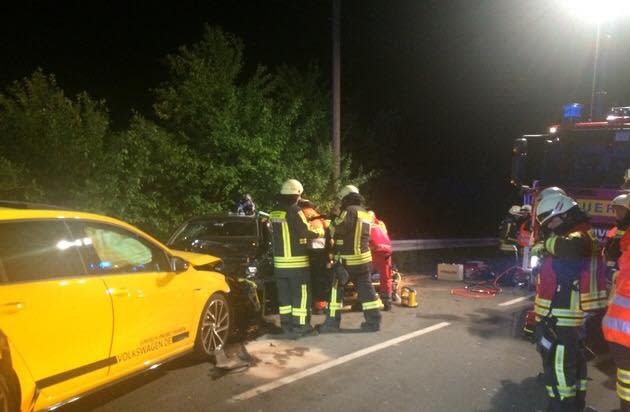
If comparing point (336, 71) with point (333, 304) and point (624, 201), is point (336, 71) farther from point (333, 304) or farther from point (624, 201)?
point (624, 201)

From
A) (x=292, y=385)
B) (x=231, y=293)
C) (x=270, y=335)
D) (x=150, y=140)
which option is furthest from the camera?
(x=150, y=140)

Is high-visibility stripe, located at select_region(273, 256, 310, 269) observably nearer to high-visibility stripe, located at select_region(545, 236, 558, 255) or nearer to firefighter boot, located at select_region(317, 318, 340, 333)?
firefighter boot, located at select_region(317, 318, 340, 333)

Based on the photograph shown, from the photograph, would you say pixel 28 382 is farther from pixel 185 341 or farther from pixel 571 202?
pixel 571 202

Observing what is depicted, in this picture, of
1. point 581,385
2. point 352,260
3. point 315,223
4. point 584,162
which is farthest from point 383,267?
point 581,385

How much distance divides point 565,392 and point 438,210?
21.9 meters

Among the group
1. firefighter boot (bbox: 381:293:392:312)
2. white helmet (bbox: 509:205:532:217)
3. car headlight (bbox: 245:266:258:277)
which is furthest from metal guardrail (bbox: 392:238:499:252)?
car headlight (bbox: 245:266:258:277)

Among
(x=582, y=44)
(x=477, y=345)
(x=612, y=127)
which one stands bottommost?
(x=477, y=345)

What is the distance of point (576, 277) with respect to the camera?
3650 millimetres

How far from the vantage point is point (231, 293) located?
19.5 ft

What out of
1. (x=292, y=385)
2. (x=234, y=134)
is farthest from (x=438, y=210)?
(x=292, y=385)

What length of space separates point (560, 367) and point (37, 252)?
395 centimetres

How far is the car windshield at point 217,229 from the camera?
7.63m

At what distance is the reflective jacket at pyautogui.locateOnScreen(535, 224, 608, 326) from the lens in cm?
361

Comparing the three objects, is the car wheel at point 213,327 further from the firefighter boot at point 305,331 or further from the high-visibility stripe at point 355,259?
the high-visibility stripe at point 355,259
